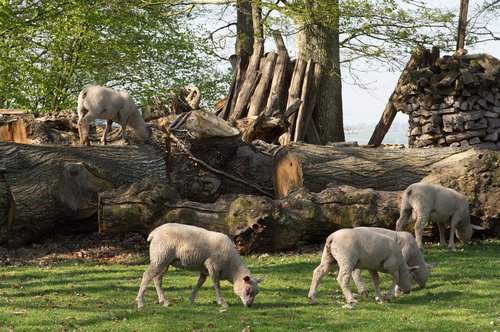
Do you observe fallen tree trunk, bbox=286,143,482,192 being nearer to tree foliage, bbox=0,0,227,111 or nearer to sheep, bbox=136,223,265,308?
sheep, bbox=136,223,265,308

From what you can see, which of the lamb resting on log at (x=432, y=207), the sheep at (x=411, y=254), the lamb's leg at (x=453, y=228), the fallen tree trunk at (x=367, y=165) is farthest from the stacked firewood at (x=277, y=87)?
the sheep at (x=411, y=254)

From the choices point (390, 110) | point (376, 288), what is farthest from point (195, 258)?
point (390, 110)

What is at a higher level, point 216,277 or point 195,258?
point 195,258

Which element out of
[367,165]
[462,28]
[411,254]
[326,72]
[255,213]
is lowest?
[411,254]

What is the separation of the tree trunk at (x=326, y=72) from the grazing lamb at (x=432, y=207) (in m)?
10.5

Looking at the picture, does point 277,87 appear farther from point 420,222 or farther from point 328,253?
point 328,253

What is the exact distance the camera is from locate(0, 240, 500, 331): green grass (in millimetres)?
9484

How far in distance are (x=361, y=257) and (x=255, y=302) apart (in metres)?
1.50

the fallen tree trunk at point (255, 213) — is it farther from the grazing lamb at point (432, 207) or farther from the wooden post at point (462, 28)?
the wooden post at point (462, 28)

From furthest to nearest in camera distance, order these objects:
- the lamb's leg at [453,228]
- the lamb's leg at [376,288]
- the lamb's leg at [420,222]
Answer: the lamb's leg at [453,228] → the lamb's leg at [420,222] → the lamb's leg at [376,288]

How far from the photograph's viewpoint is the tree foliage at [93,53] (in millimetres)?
29344

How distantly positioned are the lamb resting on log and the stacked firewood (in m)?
9.35

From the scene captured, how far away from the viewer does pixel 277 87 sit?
24.8 meters

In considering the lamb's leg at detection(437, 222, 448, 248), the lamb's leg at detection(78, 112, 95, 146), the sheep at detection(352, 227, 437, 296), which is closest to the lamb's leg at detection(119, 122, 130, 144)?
the lamb's leg at detection(78, 112, 95, 146)
